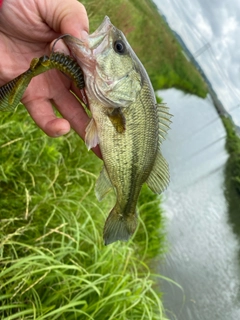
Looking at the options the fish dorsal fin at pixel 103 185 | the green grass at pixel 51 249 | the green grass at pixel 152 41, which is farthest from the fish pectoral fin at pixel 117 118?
the green grass at pixel 152 41

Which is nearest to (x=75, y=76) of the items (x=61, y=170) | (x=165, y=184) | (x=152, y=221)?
(x=165, y=184)

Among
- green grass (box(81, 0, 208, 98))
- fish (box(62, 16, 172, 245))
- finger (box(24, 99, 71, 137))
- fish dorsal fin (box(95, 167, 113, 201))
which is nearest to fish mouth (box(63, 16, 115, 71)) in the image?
fish (box(62, 16, 172, 245))

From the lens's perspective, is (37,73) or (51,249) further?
(51,249)

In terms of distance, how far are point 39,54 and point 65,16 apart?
0.38m

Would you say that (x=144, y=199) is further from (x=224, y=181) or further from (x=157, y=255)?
(x=224, y=181)

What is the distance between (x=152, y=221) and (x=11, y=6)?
4.15 m

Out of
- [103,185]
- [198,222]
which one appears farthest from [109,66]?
[198,222]

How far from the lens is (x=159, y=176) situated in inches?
79.9

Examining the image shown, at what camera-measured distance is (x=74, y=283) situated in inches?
109

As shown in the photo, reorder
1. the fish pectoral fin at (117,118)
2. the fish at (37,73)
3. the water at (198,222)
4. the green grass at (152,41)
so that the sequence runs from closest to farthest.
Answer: the fish at (37,73) → the fish pectoral fin at (117,118) → the green grass at (152,41) → the water at (198,222)

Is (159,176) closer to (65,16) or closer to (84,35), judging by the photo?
(84,35)

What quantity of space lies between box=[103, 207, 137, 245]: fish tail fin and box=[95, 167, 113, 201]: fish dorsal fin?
0.17 metres

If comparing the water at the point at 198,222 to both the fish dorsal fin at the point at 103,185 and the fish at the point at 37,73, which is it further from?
the fish at the point at 37,73

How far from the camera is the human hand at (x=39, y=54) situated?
6.38 ft
